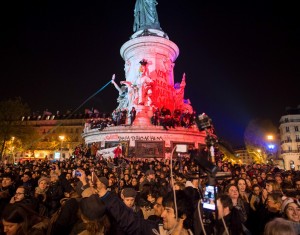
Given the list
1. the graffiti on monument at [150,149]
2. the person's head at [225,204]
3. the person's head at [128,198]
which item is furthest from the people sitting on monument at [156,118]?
the person's head at [225,204]

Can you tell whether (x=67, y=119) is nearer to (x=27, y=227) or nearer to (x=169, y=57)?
(x=169, y=57)

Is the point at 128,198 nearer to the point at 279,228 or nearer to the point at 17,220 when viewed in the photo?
the point at 17,220

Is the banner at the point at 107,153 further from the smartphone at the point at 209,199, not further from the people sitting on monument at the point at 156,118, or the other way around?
the smartphone at the point at 209,199

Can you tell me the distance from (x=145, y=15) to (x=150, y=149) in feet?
82.7

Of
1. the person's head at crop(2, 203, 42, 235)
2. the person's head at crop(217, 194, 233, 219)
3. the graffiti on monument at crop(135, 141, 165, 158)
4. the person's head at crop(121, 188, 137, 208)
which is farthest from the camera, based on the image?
the graffiti on monument at crop(135, 141, 165, 158)

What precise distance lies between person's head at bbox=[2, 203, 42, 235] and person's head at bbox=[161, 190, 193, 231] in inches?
71.1

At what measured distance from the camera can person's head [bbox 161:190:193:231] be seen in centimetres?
338

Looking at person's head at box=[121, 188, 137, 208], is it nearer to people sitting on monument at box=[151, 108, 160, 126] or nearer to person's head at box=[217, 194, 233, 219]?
person's head at box=[217, 194, 233, 219]

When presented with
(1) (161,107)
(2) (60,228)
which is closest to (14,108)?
(1) (161,107)

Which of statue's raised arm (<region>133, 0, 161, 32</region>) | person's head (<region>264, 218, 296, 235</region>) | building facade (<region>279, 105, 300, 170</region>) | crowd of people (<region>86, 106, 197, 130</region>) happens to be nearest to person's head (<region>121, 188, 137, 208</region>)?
person's head (<region>264, 218, 296, 235</region>)

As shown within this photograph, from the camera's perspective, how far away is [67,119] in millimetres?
74688

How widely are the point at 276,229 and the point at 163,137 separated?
2572cm

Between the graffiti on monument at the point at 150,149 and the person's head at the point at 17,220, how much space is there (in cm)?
2410

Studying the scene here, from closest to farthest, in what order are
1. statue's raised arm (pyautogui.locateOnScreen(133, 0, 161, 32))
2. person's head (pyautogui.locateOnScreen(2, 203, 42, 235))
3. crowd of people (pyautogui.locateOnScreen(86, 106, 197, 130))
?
person's head (pyautogui.locateOnScreen(2, 203, 42, 235)) → crowd of people (pyautogui.locateOnScreen(86, 106, 197, 130)) → statue's raised arm (pyautogui.locateOnScreen(133, 0, 161, 32))
